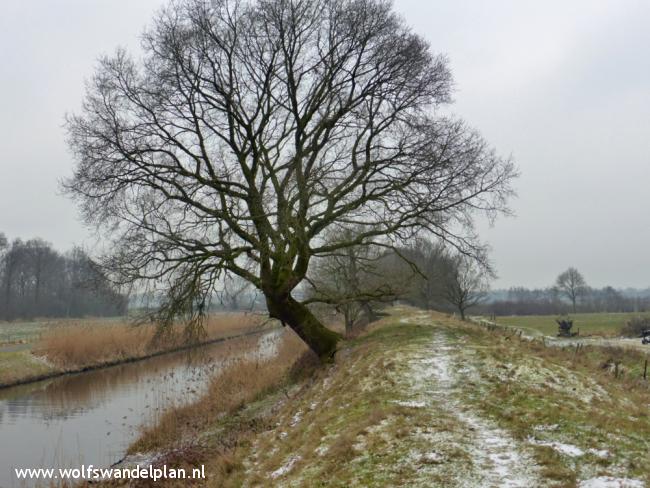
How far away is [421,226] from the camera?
15.4 metres

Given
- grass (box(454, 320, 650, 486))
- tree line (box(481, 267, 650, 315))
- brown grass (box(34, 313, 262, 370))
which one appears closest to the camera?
grass (box(454, 320, 650, 486))

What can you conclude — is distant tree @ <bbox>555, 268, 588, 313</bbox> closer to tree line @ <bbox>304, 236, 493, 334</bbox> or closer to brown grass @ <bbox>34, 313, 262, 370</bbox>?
tree line @ <bbox>304, 236, 493, 334</bbox>

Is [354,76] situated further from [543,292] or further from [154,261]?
[543,292]

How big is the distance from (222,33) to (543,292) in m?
154

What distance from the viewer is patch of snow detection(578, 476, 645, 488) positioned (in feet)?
17.6

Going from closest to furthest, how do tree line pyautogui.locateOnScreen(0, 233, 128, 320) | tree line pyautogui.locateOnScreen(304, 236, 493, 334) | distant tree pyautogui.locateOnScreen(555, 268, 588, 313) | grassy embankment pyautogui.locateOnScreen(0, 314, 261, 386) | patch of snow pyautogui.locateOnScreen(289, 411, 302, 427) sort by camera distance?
patch of snow pyautogui.locateOnScreen(289, 411, 302, 427) → tree line pyautogui.locateOnScreen(304, 236, 493, 334) → grassy embankment pyautogui.locateOnScreen(0, 314, 261, 386) → tree line pyautogui.locateOnScreen(0, 233, 128, 320) → distant tree pyautogui.locateOnScreen(555, 268, 588, 313)

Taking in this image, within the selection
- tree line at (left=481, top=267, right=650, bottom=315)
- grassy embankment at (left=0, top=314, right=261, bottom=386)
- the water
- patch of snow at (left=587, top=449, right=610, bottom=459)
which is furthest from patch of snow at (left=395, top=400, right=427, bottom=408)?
tree line at (left=481, top=267, right=650, bottom=315)

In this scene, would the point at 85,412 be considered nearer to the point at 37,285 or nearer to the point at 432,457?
the point at 432,457

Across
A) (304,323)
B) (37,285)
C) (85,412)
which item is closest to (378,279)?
(304,323)

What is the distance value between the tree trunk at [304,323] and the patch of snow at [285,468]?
7.46 metres

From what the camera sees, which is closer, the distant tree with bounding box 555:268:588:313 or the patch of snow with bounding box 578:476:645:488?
the patch of snow with bounding box 578:476:645:488

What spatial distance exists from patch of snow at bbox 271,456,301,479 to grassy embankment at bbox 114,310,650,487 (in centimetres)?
4

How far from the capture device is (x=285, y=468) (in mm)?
7508

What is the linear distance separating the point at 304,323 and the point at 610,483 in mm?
10519
